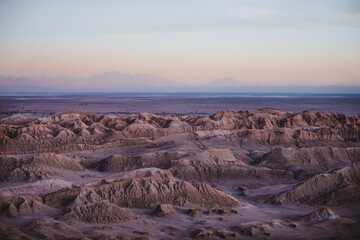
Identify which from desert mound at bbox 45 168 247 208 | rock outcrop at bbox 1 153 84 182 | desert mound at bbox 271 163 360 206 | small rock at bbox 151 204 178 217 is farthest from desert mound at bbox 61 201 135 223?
rock outcrop at bbox 1 153 84 182

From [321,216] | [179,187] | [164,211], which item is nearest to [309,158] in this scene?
[179,187]

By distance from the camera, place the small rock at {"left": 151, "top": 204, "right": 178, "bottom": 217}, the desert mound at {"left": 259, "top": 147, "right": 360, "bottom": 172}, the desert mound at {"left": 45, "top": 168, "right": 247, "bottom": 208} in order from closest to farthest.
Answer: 1. the small rock at {"left": 151, "top": 204, "right": 178, "bottom": 217}
2. the desert mound at {"left": 45, "top": 168, "right": 247, "bottom": 208}
3. the desert mound at {"left": 259, "top": 147, "right": 360, "bottom": 172}

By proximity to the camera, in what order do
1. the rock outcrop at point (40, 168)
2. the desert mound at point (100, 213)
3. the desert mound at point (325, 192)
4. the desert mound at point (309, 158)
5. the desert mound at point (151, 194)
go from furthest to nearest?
the desert mound at point (309, 158) → the rock outcrop at point (40, 168) → the desert mound at point (325, 192) → the desert mound at point (151, 194) → the desert mound at point (100, 213)

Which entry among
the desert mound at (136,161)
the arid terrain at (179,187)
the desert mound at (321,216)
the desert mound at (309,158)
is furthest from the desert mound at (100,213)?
the desert mound at (309,158)

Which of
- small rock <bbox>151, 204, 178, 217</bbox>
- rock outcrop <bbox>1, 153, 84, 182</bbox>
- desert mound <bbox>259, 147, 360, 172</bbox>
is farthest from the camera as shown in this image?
desert mound <bbox>259, 147, 360, 172</bbox>

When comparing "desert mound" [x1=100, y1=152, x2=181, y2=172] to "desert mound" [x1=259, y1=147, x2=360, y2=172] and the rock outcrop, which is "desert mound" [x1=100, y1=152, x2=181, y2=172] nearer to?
the rock outcrop

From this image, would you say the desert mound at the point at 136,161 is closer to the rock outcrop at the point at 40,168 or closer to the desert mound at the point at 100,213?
the rock outcrop at the point at 40,168

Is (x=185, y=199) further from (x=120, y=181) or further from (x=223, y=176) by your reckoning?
(x=223, y=176)

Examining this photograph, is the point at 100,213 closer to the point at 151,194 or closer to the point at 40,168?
the point at 151,194
